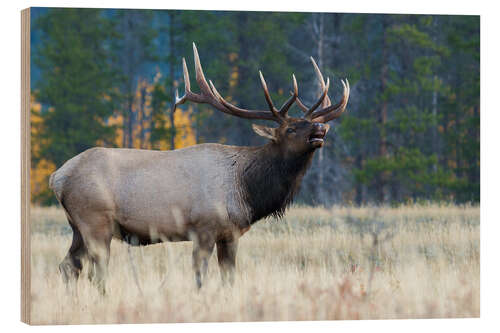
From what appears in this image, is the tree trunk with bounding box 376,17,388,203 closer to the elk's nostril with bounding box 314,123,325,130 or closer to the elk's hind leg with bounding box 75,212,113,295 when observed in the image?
the elk's nostril with bounding box 314,123,325,130

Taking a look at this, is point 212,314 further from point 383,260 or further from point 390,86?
point 390,86

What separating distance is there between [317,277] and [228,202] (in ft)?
3.95

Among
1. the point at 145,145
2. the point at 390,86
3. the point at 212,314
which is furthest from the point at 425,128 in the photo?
the point at 212,314

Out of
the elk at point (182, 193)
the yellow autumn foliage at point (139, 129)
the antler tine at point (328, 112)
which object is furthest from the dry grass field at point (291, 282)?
the yellow autumn foliage at point (139, 129)

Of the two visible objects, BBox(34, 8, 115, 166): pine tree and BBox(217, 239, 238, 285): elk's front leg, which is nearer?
BBox(217, 239, 238, 285): elk's front leg

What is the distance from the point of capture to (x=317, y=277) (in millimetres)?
7980

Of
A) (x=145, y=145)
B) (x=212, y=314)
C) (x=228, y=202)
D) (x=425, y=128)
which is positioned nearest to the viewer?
(x=212, y=314)

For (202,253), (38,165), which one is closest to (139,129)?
(38,165)

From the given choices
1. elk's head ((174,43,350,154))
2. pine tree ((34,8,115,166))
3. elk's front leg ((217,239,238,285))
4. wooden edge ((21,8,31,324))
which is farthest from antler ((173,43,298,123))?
pine tree ((34,8,115,166))

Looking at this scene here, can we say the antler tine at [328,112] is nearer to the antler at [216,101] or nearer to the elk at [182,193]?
the elk at [182,193]

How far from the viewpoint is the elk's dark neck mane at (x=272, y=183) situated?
7.79m

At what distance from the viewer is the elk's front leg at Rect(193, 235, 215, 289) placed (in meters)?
7.45

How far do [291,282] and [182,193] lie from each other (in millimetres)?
1319

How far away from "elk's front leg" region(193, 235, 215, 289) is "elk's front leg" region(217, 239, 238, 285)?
291 millimetres
